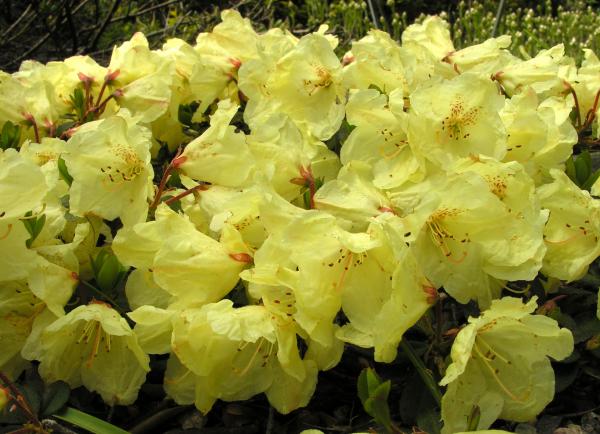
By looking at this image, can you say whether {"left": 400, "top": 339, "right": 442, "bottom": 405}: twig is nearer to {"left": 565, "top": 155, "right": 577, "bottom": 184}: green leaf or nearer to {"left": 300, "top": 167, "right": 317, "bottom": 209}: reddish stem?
{"left": 300, "top": 167, "right": 317, "bottom": 209}: reddish stem

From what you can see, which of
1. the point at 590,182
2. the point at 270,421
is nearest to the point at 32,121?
the point at 270,421

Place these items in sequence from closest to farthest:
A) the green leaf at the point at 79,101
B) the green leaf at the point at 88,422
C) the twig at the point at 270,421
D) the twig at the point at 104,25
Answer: the green leaf at the point at 88,422
the twig at the point at 270,421
the green leaf at the point at 79,101
the twig at the point at 104,25

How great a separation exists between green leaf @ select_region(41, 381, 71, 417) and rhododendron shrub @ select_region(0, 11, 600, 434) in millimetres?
26

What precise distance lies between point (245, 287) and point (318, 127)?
1.52 feet

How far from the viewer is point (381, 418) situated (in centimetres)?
114

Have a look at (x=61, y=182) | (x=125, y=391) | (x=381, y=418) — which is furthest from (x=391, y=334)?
(x=61, y=182)

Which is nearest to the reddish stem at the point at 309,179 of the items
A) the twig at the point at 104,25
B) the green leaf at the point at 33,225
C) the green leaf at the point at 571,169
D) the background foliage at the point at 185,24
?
the green leaf at the point at 33,225

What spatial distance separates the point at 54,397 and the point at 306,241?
518mm

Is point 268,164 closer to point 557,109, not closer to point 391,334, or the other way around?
point 391,334

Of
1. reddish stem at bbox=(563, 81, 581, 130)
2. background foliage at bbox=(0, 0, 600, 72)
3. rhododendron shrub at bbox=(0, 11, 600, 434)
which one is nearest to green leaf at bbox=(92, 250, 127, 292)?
rhododendron shrub at bbox=(0, 11, 600, 434)

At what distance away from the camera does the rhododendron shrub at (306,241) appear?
45.8 inches

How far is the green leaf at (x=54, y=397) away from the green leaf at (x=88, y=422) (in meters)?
0.01

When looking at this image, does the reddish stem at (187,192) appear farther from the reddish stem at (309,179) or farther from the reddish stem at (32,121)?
the reddish stem at (32,121)

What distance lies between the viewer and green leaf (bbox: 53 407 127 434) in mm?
1228
